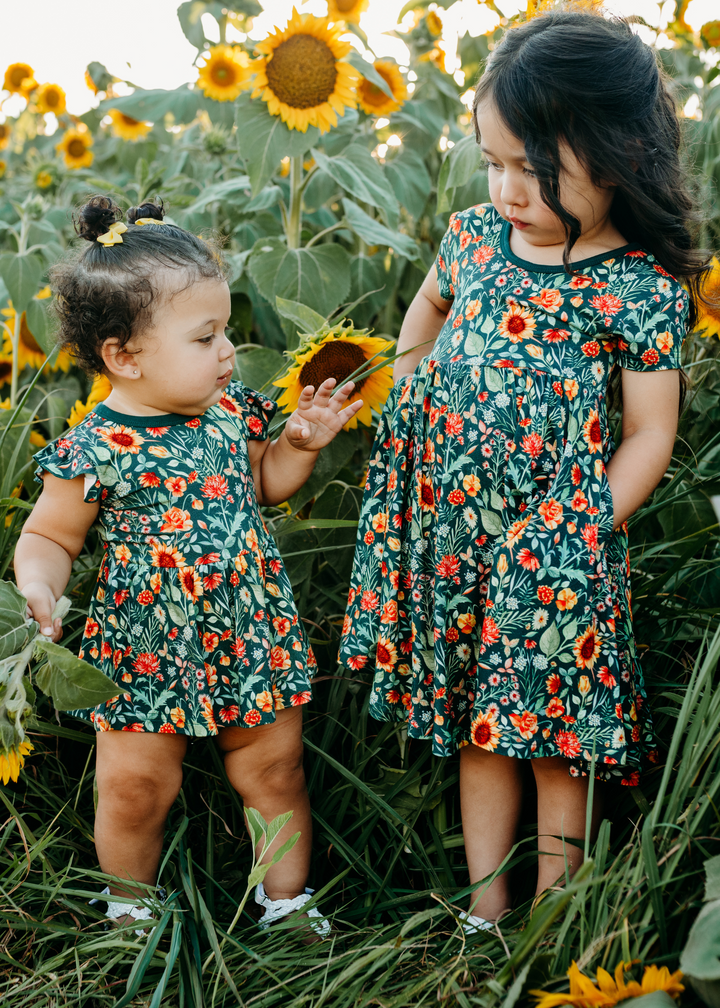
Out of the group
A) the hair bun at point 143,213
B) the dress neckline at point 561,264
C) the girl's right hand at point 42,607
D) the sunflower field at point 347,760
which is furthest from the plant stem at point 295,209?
the girl's right hand at point 42,607

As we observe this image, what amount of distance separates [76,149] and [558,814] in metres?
3.52

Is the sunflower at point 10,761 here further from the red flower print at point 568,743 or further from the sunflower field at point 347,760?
the red flower print at point 568,743

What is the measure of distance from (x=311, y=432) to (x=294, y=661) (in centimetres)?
41

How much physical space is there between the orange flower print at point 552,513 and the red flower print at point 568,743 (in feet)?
1.07

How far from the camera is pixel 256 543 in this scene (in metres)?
1.50

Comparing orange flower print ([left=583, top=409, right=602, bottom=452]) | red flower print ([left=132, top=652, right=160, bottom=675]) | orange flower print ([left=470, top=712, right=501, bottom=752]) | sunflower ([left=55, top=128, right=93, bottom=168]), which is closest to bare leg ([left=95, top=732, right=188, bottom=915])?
red flower print ([left=132, top=652, right=160, bottom=675])

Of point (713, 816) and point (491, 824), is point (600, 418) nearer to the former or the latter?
point (713, 816)

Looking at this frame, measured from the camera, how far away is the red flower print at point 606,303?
133 cm

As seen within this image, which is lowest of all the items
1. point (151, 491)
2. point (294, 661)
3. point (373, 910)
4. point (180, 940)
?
point (373, 910)

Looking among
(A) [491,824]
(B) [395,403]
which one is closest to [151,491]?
(B) [395,403]

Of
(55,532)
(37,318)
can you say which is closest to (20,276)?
(37,318)

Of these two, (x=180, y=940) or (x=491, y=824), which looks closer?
(x=180, y=940)

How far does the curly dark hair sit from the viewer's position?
4.56 ft

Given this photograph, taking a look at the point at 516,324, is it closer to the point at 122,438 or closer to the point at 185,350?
the point at 185,350
